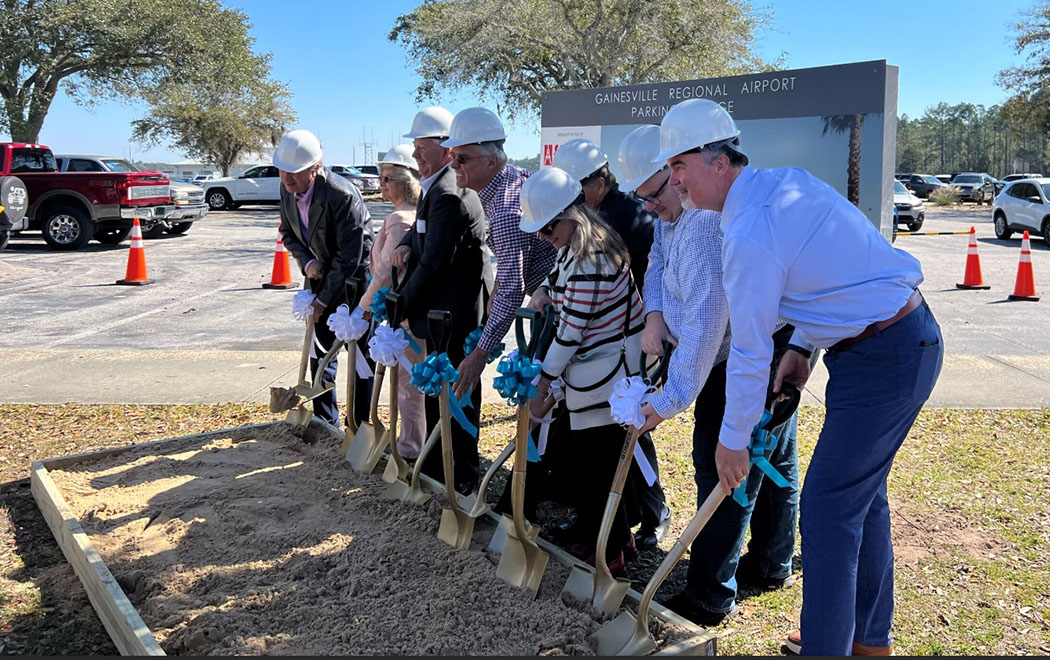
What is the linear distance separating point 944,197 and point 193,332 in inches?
1469

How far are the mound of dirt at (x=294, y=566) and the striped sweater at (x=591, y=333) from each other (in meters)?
0.67

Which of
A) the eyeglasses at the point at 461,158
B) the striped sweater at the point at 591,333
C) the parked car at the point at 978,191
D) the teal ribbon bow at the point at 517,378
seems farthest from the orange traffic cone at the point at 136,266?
the parked car at the point at 978,191

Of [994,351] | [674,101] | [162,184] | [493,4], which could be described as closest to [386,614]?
[674,101]

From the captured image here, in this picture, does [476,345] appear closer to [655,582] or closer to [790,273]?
[655,582]

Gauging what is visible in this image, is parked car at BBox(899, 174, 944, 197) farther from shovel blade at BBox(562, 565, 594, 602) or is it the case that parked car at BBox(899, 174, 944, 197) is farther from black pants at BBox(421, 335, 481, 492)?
shovel blade at BBox(562, 565, 594, 602)

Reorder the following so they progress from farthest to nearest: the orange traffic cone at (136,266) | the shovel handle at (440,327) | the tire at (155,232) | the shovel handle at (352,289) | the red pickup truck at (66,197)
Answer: the tire at (155,232) → the red pickup truck at (66,197) → the orange traffic cone at (136,266) → the shovel handle at (352,289) → the shovel handle at (440,327)

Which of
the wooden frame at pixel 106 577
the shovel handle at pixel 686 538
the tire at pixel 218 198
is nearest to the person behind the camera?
the shovel handle at pixel 686 538

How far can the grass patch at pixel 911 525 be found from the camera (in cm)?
334

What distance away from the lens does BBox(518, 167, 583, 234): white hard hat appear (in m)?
3.42

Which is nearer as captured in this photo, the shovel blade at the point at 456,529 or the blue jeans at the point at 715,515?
the blue jeans at the point at 715,515

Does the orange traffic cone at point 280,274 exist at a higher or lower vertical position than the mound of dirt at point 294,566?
higher

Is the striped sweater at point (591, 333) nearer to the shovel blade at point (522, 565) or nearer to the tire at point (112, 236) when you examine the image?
the shovel blade at point (522, 565)

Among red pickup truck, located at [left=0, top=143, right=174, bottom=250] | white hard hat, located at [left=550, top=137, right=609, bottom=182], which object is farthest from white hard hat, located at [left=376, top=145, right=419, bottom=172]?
red pickup truck, located at [left=0, top=143, right=174, bottom=250]

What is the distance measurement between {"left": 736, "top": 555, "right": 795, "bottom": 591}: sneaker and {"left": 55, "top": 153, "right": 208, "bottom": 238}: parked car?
17.4 m
